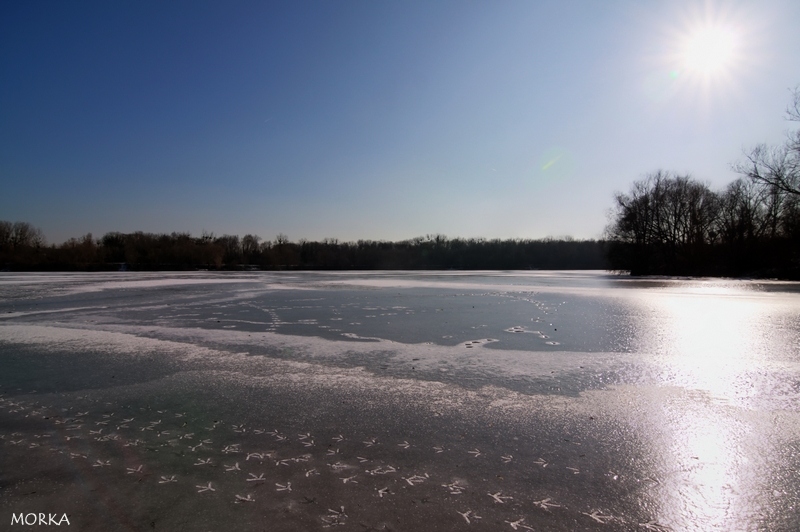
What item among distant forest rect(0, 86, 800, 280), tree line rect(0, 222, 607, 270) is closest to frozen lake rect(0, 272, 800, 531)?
distant forest rect(0, 86, 800, 280)

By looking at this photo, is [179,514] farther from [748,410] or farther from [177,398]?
[748,410]

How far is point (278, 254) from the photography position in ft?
264

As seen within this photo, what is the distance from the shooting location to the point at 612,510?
2391mm

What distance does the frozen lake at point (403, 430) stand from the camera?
2.42 metres

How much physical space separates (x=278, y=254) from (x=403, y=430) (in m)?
80.1

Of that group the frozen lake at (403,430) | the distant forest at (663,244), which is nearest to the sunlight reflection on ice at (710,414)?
the frozen lake at (403,430)

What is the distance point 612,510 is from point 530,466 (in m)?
0.60

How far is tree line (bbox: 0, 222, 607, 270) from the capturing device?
6044cm

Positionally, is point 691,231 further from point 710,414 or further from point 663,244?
point 710,414

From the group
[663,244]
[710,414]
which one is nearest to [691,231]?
[663,244]

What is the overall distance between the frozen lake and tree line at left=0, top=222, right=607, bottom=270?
154 ft

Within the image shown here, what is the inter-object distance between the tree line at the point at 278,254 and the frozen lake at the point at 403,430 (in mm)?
46900

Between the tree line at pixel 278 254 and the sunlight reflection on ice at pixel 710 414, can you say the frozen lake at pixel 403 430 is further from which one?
the tree line at pixel 278 254

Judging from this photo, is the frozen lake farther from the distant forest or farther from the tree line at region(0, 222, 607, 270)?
the tree line at region(0, 222, 607, 270)
